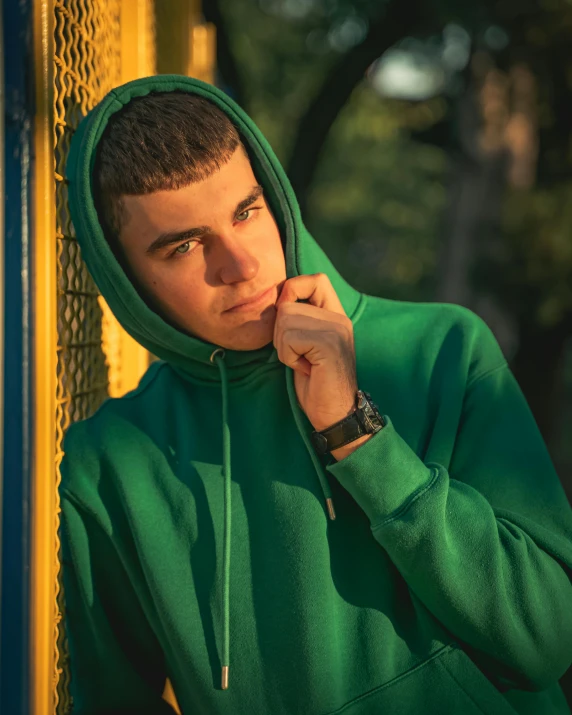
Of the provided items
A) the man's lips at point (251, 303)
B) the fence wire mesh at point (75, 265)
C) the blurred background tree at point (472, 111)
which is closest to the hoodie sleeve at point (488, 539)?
the man's lips at point (251, 303)

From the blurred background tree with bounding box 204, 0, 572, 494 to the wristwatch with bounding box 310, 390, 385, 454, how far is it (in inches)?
176

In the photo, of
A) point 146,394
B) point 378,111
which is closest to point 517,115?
point 378,111

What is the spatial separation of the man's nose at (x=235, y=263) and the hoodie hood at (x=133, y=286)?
14 cm

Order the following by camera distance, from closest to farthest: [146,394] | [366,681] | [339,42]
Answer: [366,681]
[146,394]
[339,42]

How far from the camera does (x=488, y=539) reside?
62.1 inches

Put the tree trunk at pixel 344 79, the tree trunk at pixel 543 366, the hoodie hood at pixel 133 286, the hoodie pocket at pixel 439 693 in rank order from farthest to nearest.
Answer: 1. the tree trunk at pixel 543 366
2. the tree trunk at pixel 344 79
3. the hoodie hood at pixel 133 286
4. the hoodie pocket at pixel 439 693

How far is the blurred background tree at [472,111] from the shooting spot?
583 centimetres

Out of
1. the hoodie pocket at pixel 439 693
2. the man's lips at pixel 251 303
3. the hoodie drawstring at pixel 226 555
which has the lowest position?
the hoodie pocket at pixel 439 693

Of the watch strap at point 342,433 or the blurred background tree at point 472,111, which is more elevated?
the blurred background tree at point 472,111

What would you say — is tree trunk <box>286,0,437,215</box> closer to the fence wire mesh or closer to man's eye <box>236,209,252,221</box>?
the fence wire mesh

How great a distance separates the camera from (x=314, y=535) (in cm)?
173

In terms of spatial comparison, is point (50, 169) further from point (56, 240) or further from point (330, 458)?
point (330, 458)

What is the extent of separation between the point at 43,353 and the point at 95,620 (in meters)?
0.68

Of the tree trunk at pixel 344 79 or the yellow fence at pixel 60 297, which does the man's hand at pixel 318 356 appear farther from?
the tree trunk at pixel 344 79
